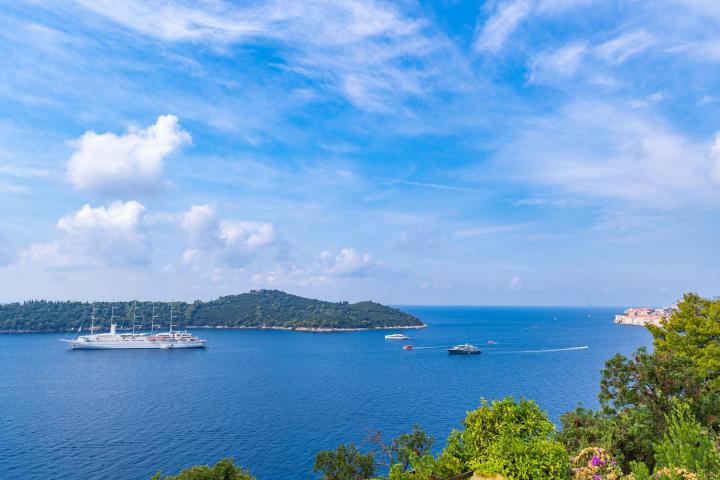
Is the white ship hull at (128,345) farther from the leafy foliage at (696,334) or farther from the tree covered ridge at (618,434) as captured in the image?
the leafy foliage at (696,334)

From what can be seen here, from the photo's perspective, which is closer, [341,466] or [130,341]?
[341,466]

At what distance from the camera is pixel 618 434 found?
18.5 meters

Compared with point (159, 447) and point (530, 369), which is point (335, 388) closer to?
point (159, 447)

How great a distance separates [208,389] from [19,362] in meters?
68.1

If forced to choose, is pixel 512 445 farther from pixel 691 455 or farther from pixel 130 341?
pixel 130 341

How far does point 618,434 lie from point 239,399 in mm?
63318

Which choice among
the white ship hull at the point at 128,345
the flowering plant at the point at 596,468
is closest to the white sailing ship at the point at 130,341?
the white ship hull at the point at 128,345

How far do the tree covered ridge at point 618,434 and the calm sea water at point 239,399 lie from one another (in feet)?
85.9

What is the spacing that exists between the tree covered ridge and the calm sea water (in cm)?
2619

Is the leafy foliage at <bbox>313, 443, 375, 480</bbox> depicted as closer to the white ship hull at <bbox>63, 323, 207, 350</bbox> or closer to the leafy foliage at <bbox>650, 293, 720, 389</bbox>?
the leafy foliage at <bbox>650, 293, 720, 389</bbox>

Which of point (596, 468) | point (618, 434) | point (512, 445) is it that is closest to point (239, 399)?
point (618, 434)

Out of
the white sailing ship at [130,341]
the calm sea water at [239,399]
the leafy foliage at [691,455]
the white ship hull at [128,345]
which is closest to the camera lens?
the leafy foliage at [691,455]

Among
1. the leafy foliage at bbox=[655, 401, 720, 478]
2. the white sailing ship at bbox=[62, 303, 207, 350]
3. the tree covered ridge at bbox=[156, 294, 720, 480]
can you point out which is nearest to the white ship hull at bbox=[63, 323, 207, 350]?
the white sailing ship at bbox=[62, 303, 207, 350]

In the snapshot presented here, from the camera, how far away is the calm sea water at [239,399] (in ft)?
146
